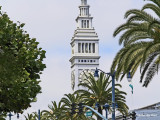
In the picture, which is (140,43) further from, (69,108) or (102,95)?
(69,108)

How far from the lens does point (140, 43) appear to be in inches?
1357

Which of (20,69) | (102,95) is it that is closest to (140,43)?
(20,69)

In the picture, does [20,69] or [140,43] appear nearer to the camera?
[20,69]

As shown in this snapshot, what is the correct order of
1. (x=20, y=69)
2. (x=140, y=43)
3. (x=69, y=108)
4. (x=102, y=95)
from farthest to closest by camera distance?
(x=69, y=108)
(x=102, y=95)
(x=140, y=43)
(x=20, y=69)

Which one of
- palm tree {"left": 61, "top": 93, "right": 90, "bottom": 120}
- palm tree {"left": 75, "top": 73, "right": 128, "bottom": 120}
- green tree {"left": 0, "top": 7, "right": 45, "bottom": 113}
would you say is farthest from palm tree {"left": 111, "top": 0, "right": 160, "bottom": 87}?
palm tree {"left": 61, "top": 93, "right": 90, "bottom": 120}

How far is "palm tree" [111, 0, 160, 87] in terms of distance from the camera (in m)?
32.8

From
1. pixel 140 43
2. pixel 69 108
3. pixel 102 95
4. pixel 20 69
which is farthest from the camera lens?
pixel 69 108

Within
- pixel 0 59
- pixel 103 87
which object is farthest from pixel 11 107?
pixel 103 87

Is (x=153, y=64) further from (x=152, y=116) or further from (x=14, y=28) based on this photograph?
(x=152, y=116)

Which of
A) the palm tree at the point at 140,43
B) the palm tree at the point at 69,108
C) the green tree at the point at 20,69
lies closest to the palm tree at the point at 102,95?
the palm tree at the point at 69,108

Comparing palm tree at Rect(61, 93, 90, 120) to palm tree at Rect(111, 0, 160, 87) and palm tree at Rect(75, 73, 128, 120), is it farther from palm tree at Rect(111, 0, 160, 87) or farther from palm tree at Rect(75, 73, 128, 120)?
palm tree at Rect(111, 0, 160, 87)

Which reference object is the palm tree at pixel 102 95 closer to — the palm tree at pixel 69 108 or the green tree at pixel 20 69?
the palm tree at pixel 69 108

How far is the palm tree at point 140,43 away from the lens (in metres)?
32.8

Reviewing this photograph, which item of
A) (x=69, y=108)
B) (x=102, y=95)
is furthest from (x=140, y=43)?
(x=69, y=108)
